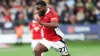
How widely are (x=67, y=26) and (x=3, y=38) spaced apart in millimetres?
3481

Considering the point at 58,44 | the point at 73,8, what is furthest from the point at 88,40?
the point at 58,44

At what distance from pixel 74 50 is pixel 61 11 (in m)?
4.56

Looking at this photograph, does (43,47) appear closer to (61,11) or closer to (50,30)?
(50,30)

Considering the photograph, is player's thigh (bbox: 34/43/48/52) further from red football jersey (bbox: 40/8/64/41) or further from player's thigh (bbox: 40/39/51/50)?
red football jersey (bbox: 40/8/64/41)

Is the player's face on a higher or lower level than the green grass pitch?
higher

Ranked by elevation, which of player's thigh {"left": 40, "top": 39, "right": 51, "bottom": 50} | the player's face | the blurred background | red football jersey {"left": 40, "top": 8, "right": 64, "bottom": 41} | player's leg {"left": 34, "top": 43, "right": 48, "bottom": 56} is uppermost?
the blurred background

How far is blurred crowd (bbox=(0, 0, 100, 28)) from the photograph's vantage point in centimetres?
2245

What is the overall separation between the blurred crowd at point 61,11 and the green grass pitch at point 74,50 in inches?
57.9

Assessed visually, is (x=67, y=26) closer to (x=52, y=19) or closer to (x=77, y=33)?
(x=77, y=33)

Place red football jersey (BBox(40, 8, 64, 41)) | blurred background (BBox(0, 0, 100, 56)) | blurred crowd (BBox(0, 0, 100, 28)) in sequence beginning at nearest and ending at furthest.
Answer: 1. red football jersey (BBox(40, 8, 64, 41))
2. blurred background (BBox(0, 0, 100, 56))
3. blurred crowd (BBox(0, 0, 100, 28))

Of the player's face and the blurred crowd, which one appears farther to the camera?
the blurred crowd

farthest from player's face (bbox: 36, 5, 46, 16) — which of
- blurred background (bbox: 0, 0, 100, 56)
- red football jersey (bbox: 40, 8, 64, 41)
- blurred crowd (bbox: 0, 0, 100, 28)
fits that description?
blurred crowd (bbox: 0, 0, 100, 28)

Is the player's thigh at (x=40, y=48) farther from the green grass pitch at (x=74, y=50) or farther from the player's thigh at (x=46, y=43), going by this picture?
the green grass pitch at (x=74, y=50)

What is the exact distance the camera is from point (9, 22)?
2233cm
